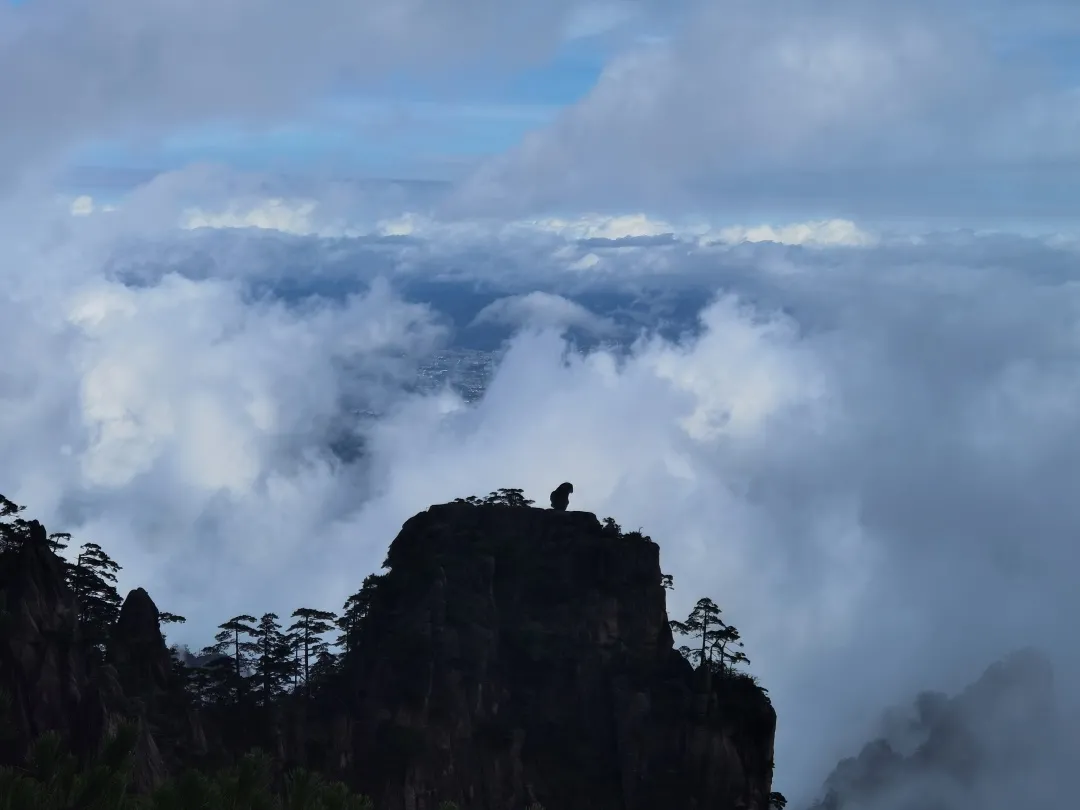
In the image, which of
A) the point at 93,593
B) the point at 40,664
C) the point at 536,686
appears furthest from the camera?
the point at 536,686

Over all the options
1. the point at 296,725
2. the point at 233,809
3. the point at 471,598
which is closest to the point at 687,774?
the point at 471,598

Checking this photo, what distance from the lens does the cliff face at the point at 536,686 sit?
6316cm

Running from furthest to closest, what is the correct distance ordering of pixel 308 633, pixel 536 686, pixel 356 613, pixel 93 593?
pixel 356 613
pixel 536 686
pixel 308 633
pixel 93 593

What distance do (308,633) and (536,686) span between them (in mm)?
14273

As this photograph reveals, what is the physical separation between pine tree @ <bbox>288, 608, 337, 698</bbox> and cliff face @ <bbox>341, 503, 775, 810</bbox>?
9.16 feet

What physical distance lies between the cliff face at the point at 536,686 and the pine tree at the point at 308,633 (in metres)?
2.79

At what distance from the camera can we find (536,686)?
6881cm

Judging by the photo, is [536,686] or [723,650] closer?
[536,686]

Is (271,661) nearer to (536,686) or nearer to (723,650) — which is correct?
(536,686)

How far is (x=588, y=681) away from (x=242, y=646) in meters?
21.1

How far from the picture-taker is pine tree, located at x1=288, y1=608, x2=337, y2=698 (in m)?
66.8

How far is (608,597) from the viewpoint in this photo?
71.4 meters

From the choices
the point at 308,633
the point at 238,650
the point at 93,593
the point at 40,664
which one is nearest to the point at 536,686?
the point at 308,633

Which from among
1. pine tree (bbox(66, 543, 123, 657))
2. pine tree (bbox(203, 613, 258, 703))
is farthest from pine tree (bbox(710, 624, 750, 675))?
pine tree (bbox(66, 543, 123, 657))
